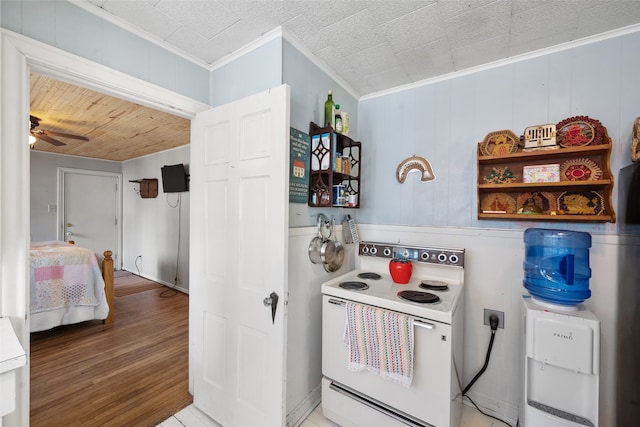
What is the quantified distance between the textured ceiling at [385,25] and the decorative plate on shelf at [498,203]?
0.91 m

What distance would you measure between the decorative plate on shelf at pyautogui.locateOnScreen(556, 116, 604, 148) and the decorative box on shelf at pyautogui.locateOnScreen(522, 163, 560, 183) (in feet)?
0.47

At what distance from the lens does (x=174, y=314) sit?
3361mm

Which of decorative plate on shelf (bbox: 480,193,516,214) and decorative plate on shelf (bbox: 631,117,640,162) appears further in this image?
decorative plate on shelf (bbox: 480,193,516,214)

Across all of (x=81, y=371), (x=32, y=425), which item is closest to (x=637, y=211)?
(x=32, y=425)

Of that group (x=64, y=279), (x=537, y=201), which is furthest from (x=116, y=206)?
(x=537, y=201)

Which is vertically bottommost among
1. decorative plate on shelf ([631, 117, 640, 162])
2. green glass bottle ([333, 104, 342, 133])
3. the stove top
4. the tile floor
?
the tile floor

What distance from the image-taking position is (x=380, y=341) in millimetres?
1439

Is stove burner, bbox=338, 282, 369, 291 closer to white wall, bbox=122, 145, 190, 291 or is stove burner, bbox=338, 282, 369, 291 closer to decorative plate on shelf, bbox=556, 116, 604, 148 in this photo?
decorative plate on shelf, bbox=556, 116, 604, 148

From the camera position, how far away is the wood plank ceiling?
2.29m

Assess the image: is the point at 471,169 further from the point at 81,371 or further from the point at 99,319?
the point at 99,319

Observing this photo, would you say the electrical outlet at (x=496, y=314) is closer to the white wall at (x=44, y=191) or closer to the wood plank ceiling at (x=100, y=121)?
the wood plank ceiling at (x=100, y=121)

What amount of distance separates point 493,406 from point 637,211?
4.70ft

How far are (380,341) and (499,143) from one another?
1.46 metres

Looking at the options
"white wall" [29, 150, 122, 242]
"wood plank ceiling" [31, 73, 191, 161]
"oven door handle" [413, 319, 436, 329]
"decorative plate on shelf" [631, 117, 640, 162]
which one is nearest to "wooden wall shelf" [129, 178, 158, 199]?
"wood plank ceiling" [31, 73, 191, 161]
